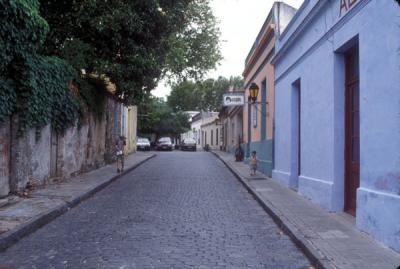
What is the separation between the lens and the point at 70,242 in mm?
6484

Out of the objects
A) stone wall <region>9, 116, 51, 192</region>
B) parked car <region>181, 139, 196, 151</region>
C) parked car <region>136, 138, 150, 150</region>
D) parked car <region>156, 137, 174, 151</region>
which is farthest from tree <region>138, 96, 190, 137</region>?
stone wall <region>9, 116, 51, 192</region>

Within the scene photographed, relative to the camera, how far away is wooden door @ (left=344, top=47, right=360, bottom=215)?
26.2ft

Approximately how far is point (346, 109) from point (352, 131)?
1.47ft

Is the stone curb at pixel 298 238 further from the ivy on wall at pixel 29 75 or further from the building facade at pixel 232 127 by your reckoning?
the building facade at pixel 232 127

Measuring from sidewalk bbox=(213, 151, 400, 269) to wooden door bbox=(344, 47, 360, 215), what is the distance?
15.6 inches

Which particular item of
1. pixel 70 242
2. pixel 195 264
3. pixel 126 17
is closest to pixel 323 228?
pixel 195 264

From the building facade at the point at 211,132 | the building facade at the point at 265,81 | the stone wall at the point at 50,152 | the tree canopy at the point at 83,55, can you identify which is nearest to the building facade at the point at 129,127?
the stone wall at the point at 50,152

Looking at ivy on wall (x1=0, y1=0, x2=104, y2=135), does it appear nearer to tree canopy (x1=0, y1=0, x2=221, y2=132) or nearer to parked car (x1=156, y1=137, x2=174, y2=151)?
tree canopy (x1=0, y1=0, x2=221, y2=132)

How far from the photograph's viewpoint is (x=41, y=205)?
8.91 metres

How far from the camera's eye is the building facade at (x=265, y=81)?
1467 centimetres

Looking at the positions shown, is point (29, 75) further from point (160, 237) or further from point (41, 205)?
point (160, 237)

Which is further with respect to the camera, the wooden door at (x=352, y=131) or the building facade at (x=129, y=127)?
the building facade at (x=129, y=127)

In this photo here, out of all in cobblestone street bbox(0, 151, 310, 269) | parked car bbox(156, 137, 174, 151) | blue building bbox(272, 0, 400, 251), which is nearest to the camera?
cobblestone street bbox(0, 151, 310, 269)

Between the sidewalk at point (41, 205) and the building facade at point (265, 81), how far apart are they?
18.7ft
